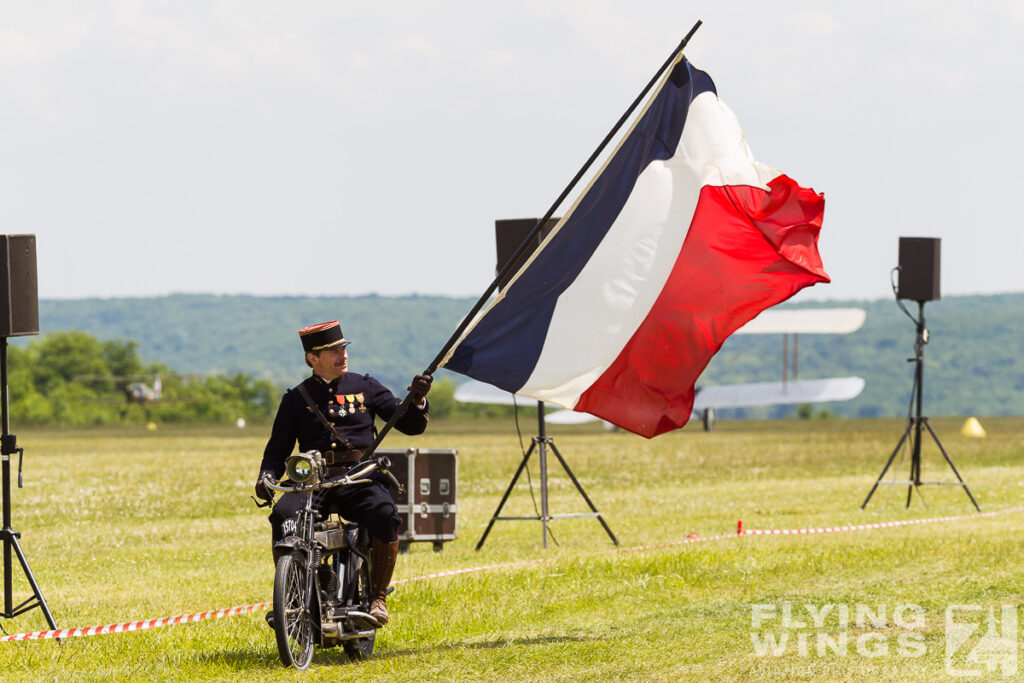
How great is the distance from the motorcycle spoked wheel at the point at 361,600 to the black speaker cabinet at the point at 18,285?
122 inches

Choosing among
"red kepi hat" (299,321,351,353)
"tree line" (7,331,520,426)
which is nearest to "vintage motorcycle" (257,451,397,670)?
"red kepi hat" (299,321,351,353)

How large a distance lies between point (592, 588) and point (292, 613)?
4.78 m

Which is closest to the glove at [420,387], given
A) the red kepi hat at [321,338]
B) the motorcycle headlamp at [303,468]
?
the red kepi hat at [321,338]

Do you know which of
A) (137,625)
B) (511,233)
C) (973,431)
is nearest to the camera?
(137,625)

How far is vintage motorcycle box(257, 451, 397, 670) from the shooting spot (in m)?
9.14

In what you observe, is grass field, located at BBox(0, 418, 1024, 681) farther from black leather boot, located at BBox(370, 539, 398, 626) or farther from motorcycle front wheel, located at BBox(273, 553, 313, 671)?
black leather boot, located at BBox(370, 539, 398, 626)

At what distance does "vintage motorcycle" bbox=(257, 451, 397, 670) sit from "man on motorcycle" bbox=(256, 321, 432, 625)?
9 centimetres

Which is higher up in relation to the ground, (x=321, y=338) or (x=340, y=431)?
(x=321, y=338)

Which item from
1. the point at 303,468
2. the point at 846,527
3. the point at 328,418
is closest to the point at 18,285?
the point at 328,418

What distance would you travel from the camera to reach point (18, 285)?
1103cm

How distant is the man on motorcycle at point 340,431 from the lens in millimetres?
9742

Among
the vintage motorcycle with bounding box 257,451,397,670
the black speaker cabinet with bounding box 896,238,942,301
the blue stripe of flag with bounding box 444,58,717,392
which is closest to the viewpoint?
the vintage motorcycle with bounding box 257,451,397,670

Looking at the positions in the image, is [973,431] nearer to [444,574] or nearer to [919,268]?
[919,268]

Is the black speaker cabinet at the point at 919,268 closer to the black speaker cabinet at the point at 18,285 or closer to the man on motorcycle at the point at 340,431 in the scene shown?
the man on motorcycle at the point at 340,431
